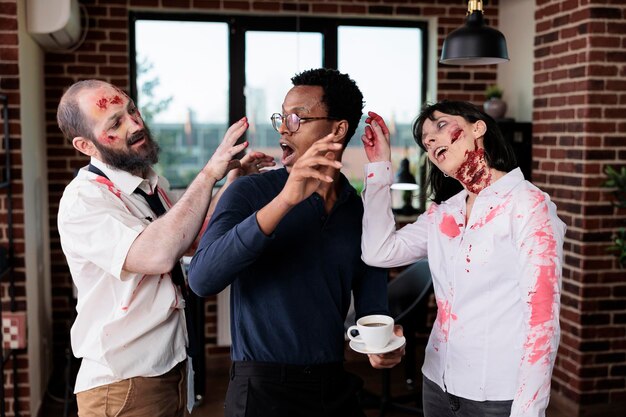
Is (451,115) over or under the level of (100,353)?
over

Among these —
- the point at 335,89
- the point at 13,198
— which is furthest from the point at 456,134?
the point at 13,198

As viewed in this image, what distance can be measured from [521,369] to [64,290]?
3.71m

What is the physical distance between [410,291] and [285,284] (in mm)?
2675

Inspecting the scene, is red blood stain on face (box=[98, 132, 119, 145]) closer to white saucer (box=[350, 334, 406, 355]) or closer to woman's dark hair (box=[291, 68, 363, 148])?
woman's dark hair (box=[291, 68, 363, 148])

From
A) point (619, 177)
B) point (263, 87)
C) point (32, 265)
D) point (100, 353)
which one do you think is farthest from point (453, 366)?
point (263, 87)

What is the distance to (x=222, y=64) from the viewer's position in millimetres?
4941

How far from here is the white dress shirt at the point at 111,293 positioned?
1857 millimetres

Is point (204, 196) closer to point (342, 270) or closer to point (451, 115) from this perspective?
point (342, 270)

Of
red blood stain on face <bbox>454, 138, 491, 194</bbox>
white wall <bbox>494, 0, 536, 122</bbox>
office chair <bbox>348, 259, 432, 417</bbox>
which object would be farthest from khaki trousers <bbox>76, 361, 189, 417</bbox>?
white wall <bbox>494, 0, 536, 122</bbox>

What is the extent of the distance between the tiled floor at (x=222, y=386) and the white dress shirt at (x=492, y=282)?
231 cm

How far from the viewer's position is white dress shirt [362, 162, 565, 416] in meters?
1.65

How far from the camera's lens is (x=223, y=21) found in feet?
16.0

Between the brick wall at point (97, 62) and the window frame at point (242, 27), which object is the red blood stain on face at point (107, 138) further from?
the window frame at point (242, 27)

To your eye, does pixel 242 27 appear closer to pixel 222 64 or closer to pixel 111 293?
pixel 222 64
